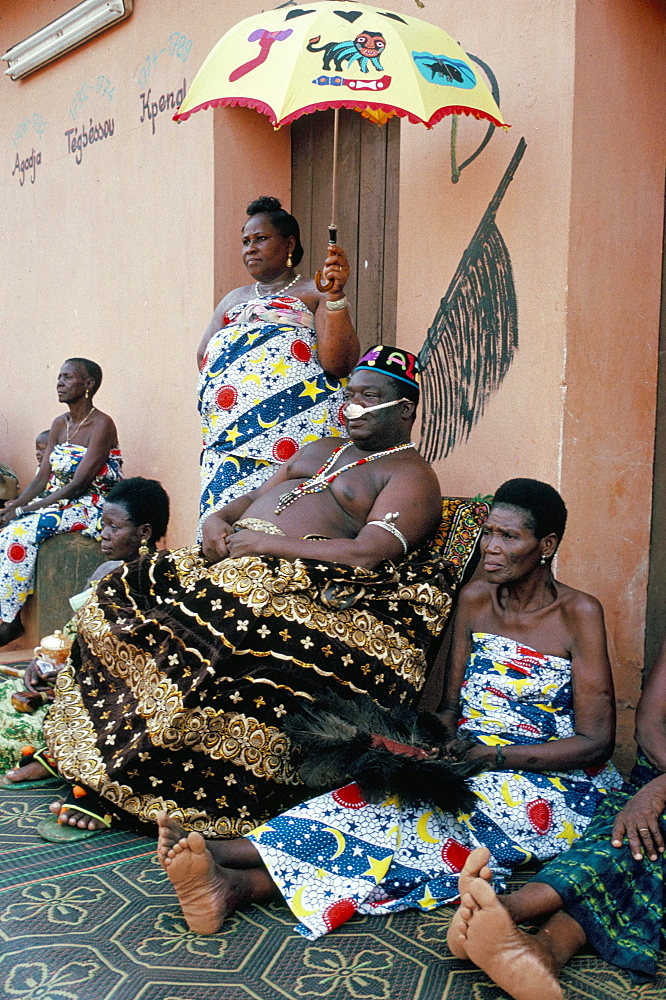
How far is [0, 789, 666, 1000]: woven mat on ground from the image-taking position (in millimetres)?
2227

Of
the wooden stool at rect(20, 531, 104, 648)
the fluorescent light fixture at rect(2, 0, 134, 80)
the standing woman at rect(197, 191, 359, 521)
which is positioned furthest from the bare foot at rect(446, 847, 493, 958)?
the fluorescent light fixture at rect(2, 0, 134, 80)

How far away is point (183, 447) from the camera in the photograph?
5.79m

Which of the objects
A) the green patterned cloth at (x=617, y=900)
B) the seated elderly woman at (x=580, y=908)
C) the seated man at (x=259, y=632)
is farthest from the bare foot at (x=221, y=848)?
the green patterned cloth at (x=617, y=900)

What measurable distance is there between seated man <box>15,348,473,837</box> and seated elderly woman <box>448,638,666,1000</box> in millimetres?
909

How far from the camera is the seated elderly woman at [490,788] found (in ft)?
8.34

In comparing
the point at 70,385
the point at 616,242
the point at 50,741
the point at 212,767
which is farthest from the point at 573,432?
the point at 70,385

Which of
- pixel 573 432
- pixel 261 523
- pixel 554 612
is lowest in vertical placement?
pixel 554 612

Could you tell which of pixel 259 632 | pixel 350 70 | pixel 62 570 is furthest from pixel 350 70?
pixel 62 570

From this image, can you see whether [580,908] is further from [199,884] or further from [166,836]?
[166,836]

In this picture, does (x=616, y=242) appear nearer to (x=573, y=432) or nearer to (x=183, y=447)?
(x=573, y=432)

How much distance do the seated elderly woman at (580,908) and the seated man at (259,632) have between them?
2.98 feet

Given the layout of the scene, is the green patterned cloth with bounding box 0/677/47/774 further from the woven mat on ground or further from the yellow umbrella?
the yellow umbrella

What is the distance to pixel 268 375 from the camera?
400cm

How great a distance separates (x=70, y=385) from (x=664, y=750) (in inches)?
176
